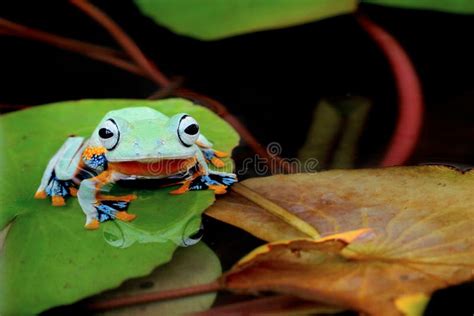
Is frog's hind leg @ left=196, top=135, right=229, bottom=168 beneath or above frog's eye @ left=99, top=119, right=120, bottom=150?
beneath

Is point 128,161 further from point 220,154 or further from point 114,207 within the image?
point 220,154

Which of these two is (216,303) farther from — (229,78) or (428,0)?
(428,0)

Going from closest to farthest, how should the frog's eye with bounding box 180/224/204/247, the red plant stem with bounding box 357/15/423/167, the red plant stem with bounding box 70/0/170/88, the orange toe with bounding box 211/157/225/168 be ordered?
1. the frog's eye with bounding box 180/224/204/247
2. the orange toe with bounding box 211/157/225/168
3. the red plant stem with bounding box 357/15/423/167
4. the red plant stem with bounding box 70/0/170/88

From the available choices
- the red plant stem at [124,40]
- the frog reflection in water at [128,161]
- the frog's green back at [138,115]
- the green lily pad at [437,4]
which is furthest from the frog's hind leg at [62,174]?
the green lily pad at [437,4]

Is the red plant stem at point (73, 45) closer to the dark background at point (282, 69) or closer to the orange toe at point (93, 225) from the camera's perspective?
the dark background at point (282, 69)

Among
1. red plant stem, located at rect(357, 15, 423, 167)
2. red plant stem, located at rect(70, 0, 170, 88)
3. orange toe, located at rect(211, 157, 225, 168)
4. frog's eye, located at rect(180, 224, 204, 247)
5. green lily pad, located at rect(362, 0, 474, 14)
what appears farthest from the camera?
green lily pad, located at rect(362, 0, 474, 14)

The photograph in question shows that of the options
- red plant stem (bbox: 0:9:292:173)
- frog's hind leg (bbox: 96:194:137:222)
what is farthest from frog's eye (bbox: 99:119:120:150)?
red plant stem (bbox: 0:9:292:173)

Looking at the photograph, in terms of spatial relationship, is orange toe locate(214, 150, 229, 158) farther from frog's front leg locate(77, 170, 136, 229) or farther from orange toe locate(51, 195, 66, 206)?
→ orange toe locate(51, 195, 66, 206)
